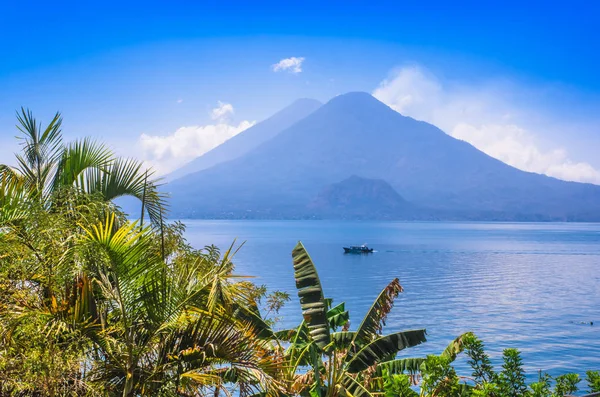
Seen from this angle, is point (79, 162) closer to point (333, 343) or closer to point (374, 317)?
point (333, 343)

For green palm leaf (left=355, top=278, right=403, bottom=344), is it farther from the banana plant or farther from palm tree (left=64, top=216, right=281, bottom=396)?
palm tree (left=64, top=216, right=281, bottom=396)

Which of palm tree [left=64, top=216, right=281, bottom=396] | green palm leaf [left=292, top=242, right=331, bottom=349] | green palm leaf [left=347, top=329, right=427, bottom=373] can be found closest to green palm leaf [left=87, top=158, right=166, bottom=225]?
palm tree [left=64, top=216, right=281, bottom=396]

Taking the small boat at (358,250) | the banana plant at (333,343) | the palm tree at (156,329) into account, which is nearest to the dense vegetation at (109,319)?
the palm tree at (156,329)

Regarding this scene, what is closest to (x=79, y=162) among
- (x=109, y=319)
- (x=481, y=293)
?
(x=109, y=319)

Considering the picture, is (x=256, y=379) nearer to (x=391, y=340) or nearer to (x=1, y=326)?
(x=1, y=326)

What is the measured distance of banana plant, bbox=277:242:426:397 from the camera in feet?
34.6

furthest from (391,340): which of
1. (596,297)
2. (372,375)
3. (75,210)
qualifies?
(596,297)

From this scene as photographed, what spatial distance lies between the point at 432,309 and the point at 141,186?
43412 millimetres

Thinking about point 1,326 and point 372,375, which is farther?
point 372,375

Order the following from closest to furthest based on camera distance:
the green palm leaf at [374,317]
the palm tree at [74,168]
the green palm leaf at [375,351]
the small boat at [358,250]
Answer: the palm tree at [74,168] → the green palm leaf at [375,351] → the green palm leaf at [374,317] → the small boat at [358,250]

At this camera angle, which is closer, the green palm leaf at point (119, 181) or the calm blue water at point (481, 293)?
the green palm leaf at point (119, 181)

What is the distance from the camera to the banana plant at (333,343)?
10.5 meters

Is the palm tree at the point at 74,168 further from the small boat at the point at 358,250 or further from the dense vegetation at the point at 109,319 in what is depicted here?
the small boat at the point at 358,250

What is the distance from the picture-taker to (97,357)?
6.69m
